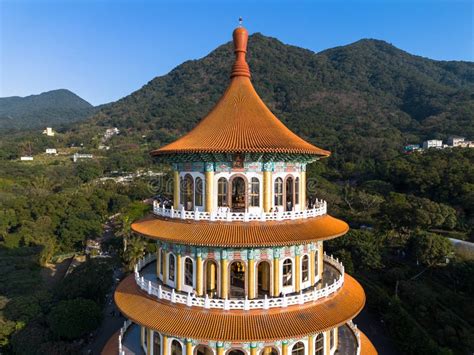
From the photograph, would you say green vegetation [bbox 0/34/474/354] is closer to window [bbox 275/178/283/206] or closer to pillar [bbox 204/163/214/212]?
pillar [bbox 204/163/214/212]

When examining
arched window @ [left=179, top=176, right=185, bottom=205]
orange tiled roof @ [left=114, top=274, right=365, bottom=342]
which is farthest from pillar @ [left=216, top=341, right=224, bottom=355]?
arched window @ [left=179, top=176, right=185, bottom=205]

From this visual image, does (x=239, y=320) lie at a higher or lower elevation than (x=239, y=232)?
lower

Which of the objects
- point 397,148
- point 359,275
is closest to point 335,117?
point 397,148

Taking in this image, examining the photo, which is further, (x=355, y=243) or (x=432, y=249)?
(x=355, y=243)

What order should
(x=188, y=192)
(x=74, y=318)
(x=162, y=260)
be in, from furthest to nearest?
(x=74, y=318), (x=162, y=260), (x=188, y=192)

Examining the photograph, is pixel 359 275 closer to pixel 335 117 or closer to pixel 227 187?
pixel 227 187

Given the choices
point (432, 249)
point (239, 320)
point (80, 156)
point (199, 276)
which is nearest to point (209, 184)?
point (199, 276)

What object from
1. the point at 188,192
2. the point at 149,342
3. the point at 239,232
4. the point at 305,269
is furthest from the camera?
the point at 188,192

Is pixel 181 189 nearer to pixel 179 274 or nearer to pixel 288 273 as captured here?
pixel 179 274
